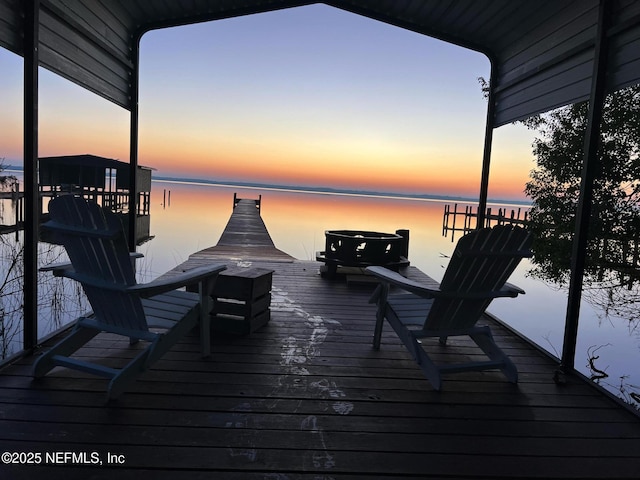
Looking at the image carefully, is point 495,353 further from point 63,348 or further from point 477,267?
point 63,348

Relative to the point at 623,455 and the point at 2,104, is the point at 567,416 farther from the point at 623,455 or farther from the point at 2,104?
the point at 2,104

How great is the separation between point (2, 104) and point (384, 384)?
7718mm

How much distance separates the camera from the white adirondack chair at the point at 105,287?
2113 mm

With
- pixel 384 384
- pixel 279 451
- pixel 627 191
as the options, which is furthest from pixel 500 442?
pixel 627 191

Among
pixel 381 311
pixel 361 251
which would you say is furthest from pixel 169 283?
pixel 361 251

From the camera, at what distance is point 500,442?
1866 millimetres

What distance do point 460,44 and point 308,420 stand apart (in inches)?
162

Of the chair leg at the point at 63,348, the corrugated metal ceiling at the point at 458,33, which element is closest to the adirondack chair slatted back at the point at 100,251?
the chair leg at the point at 63,348

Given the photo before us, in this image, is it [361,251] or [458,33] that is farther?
[361,251]

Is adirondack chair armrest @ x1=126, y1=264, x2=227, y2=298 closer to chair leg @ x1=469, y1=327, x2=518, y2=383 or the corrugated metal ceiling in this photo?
the corrugated metal ceiling

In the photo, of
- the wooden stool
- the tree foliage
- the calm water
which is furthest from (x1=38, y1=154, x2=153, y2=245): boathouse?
the wooden stool

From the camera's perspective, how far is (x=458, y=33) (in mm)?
4355

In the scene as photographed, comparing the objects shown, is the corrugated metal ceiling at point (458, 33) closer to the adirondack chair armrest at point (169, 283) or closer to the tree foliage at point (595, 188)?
the adirondack chair armrest at point (169, 283)

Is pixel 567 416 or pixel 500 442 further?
pixel 567 416
